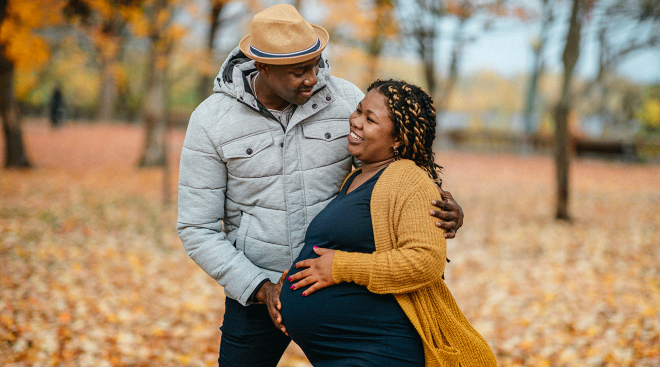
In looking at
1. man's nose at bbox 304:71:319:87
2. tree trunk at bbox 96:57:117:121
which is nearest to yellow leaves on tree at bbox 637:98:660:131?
man's nose at bbox 304:71:319:87

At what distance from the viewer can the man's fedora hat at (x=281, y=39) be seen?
185 cm

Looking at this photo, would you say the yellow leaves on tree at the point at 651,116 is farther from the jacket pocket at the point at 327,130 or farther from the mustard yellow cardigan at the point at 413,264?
the mustard yellow cardigan at the point at 413,264

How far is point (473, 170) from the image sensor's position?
701 inches

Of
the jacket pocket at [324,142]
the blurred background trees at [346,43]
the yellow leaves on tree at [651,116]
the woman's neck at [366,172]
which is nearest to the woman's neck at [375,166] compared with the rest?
the woman's neck at [366,172]

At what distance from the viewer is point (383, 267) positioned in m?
1.67

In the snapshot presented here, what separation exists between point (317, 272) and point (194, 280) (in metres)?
4.74

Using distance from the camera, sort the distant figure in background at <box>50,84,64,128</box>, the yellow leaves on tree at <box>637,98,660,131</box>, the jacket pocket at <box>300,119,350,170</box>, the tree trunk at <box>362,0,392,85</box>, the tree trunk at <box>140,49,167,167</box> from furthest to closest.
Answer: the yellow leaves on tree at <box>637,98,660,131</box>
the distant figure in background at <box>50,84,64,128</box>
the tree trunk at <box>362,0,392,85</box>
the tree trunk at <box>140,49,167,167</box>
the jacket pocket at <box>300,119,350,170</box>

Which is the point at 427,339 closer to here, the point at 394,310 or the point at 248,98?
the point at 394,310

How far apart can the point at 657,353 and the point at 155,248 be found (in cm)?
618

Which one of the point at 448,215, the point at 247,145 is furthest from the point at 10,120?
the point at 448,215

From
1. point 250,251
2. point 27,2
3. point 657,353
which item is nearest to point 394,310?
point 250,251

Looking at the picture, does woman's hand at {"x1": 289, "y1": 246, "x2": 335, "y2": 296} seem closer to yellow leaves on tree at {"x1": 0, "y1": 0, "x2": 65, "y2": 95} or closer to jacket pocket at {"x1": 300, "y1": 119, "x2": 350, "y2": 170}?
jacket pocket at {"x1": 300, "y1": 119, "x2": 350, "y2": 170}

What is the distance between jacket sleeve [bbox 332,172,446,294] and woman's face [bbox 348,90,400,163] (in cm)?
24

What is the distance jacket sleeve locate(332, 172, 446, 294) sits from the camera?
64.6 inches
